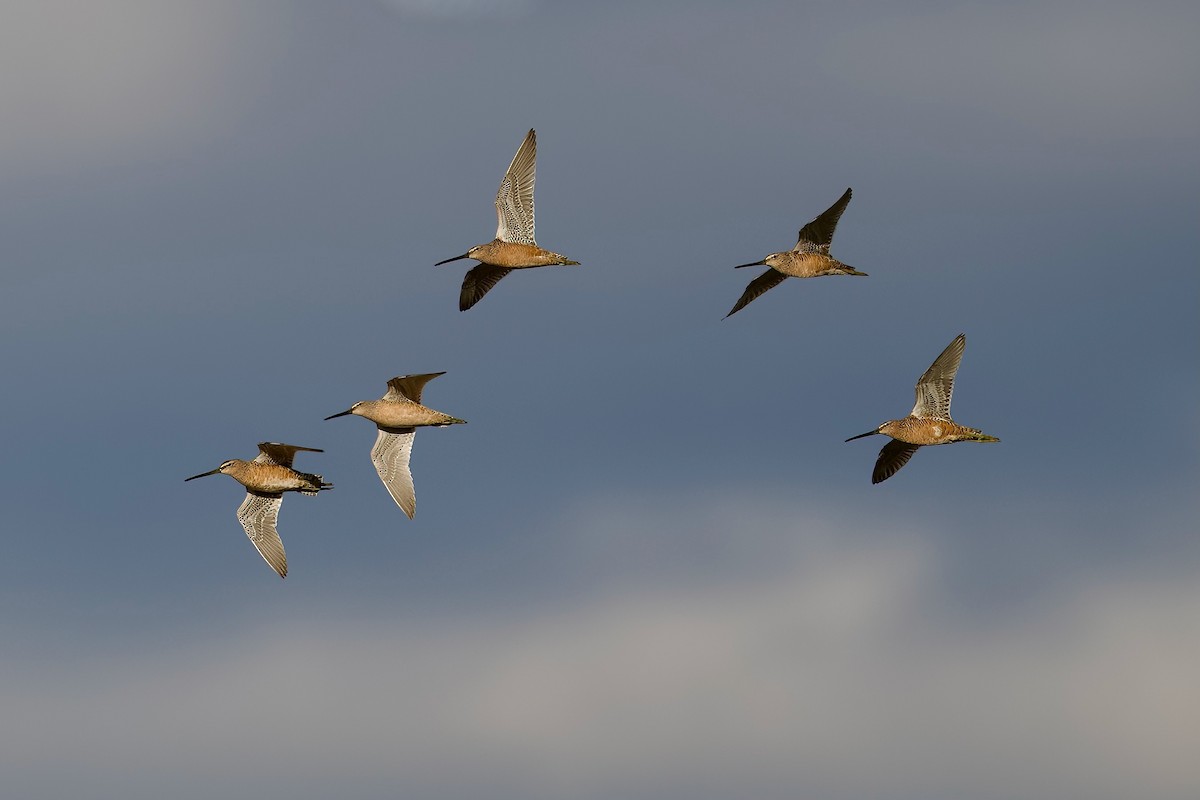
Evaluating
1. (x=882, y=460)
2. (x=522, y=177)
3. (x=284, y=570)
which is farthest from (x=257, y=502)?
(x=882, y=460)

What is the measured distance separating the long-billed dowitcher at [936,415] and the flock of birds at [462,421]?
3 centimetres

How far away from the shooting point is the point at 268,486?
169 ft

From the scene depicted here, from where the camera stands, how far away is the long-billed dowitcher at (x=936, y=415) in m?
50.3

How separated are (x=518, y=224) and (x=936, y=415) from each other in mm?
15799

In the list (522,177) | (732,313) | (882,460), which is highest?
(522,177)

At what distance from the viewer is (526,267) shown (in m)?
53.4

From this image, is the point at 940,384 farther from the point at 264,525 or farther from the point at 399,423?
the point at 264,525

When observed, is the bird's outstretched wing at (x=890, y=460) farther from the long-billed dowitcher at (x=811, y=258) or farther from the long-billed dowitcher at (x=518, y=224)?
the long-billed dowitcher at (x=518, y=224)

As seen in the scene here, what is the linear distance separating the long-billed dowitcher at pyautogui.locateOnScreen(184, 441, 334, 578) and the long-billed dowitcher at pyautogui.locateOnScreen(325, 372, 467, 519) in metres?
2.57

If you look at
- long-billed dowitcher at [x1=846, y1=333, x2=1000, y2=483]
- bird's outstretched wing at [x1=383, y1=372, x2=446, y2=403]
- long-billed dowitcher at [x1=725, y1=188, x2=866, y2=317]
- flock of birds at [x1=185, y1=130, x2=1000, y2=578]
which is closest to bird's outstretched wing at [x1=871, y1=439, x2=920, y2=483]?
flock of birds at [x1=185, y1=130, x2=1000, y2=578]

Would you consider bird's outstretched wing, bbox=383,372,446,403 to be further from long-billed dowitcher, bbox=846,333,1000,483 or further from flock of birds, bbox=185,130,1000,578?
long-billed dowitcher, bbox=846,333,1000,483

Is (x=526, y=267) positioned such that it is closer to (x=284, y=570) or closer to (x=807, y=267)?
(x=807, y=267)

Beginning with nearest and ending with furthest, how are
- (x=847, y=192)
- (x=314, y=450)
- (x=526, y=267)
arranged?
1. (x=314, y=450)
2. (x=847, y=192)
3. (x=526, y=267)

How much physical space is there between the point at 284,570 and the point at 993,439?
985 inches
